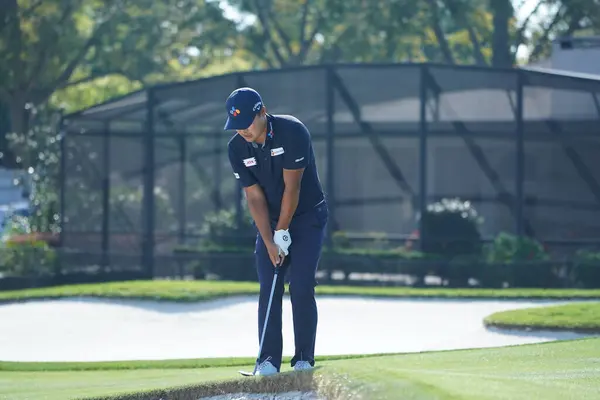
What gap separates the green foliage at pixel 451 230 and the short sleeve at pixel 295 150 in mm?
12689

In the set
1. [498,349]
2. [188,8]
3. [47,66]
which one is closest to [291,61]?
[188,8]

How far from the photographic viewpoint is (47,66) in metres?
41.3

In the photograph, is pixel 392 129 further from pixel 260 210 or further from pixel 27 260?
pixel 260 210

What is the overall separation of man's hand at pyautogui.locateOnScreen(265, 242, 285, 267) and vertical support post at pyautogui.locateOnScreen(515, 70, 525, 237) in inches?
506

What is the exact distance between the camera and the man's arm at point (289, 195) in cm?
762

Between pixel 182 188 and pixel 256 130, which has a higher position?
pixel 256 130

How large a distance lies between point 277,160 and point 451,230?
12801 millimetres

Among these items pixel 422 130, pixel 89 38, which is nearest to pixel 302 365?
pixel 422 130

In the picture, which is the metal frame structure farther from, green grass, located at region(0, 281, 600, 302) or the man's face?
the man's face

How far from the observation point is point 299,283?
7.75 m

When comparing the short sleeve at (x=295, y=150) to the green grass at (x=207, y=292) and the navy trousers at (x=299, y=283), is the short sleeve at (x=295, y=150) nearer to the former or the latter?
the navy trousers at (x=299, y=283)

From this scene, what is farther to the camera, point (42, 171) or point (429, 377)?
point (42, 171)

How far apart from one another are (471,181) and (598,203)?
6.35 feet

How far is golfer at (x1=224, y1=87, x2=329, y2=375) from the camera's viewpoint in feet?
25.0
